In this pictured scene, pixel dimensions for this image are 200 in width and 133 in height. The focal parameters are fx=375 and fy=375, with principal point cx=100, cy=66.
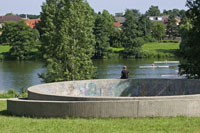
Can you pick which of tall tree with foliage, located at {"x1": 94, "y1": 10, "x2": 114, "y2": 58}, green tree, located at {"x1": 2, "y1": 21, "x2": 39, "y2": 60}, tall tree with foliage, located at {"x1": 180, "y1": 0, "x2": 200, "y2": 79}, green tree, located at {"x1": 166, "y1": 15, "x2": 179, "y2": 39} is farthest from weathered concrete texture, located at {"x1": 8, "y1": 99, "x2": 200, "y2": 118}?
green tree, located at {"x1": 166, "y1": 15, "x2": 179, "y2": 39}

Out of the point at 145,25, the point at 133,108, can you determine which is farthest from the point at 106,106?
the point at 145,25

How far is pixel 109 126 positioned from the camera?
9.95 metres

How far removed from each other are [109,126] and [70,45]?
2835 cm

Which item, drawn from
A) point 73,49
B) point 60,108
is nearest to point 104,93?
point 60,108

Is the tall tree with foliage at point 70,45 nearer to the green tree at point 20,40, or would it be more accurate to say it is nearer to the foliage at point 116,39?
the green tree at point 20,40

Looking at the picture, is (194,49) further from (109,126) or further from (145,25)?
(145,25)

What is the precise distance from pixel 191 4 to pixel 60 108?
1445 centimetres

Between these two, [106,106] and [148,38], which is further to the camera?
[148,38]

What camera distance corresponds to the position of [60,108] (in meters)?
11.9

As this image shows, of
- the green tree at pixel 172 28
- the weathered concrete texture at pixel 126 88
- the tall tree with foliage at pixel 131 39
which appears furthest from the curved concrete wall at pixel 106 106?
the green tree at pixel 172 28

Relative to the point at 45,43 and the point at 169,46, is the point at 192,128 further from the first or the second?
the point at 169,46

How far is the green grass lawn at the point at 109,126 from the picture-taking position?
31.1 feet

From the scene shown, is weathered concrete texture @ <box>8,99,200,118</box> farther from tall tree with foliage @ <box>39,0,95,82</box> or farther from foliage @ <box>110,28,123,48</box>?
foliage @ <box>110,28,123,48</box>

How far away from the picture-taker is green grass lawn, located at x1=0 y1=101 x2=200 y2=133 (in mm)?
9465
